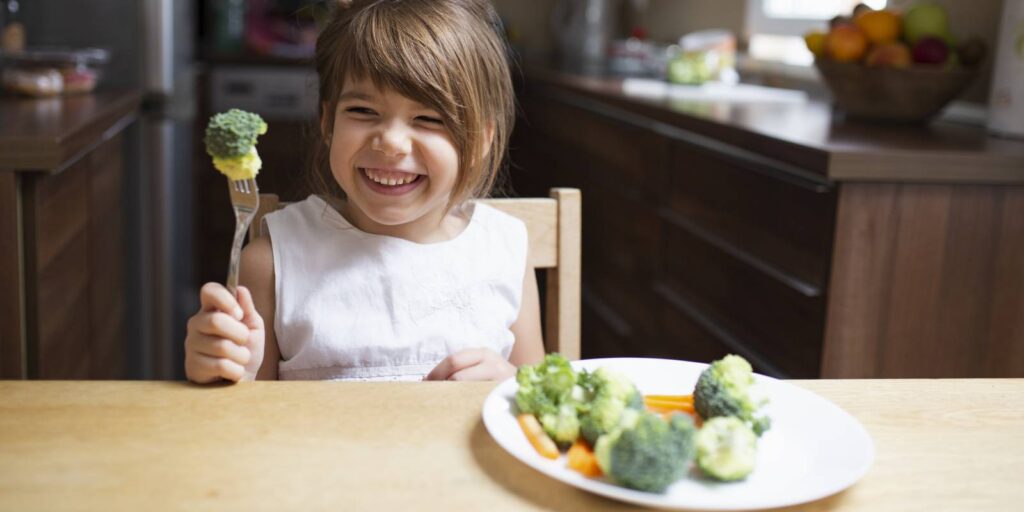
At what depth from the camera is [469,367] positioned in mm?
1090

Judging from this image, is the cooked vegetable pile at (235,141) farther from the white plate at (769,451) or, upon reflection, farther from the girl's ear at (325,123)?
the girl's ear at (325,123)

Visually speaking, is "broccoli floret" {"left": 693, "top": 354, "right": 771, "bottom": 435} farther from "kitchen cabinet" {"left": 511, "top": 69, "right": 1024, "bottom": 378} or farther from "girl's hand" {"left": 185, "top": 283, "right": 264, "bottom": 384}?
"kitchen cabinet" {"left": 511, "top": 69, "right": 1024, "bottom": 378}

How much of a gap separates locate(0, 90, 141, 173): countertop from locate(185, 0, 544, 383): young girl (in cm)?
53

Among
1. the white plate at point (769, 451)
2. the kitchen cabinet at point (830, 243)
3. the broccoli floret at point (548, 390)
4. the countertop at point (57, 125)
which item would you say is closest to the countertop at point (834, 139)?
the kitchen cabinet at point (830, 243)

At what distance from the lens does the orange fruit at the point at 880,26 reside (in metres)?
2.12

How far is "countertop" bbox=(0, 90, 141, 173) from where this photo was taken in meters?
1.58

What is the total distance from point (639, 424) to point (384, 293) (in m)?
0.62

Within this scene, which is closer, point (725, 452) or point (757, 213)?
point (725, 452)

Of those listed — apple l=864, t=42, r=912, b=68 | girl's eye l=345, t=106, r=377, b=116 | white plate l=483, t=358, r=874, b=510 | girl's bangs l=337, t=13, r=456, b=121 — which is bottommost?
white plate l=483, t=358, r=874, b=510

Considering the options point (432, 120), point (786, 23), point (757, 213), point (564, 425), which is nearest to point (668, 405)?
point (564, 425)

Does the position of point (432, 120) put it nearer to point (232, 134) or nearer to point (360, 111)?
point (360, 111)

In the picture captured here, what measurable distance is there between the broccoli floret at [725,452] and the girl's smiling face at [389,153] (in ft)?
1.73

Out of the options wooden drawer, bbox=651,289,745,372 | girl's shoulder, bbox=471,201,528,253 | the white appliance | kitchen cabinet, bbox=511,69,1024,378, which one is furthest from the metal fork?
the white appliance

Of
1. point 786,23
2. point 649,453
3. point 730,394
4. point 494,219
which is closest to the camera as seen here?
point 649,453
